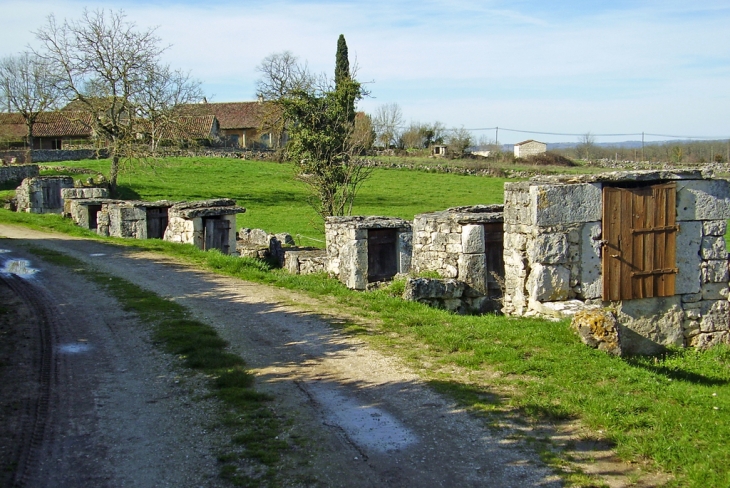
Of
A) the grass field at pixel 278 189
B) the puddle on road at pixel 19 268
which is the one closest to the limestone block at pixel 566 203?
the puddle on road at pixel 19 268

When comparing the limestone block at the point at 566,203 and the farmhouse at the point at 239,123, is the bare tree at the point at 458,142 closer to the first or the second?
the farmhouse at the point at 239,123

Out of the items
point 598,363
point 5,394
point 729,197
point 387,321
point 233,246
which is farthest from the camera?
point 233,246

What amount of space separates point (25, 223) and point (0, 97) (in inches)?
1108

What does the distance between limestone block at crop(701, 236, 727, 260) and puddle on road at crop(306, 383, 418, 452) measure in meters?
6.62

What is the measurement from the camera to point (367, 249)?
14.9 meters

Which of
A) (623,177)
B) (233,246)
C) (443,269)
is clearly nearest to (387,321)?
(443,269)

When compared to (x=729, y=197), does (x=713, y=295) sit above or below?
below

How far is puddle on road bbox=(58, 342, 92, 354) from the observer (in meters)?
8.89

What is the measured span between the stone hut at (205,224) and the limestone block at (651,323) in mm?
11295

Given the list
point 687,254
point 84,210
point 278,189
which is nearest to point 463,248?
point 687,254

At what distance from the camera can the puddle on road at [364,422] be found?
6.34 m

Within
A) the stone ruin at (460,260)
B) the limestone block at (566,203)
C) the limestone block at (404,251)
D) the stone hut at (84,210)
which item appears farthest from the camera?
the stone hut at (84,210)

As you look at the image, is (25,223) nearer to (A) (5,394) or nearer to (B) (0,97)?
(A) (5,394)

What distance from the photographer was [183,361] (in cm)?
852
